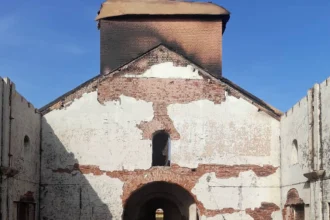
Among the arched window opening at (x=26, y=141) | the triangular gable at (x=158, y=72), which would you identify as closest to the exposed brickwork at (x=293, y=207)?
the triangular gable at (x=158, y=72)

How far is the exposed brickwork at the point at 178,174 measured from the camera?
52.0 feet

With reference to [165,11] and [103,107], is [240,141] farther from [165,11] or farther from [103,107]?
[165,11]

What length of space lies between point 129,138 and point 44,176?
282 cm

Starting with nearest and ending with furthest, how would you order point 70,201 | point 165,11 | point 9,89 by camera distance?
point 9,89, point 70,201, point 165,11

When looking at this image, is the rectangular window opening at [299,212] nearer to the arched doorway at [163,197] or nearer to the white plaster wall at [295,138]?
the white plaster wall at [295,138]

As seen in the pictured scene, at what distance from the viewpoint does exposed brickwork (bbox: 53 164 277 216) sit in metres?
15.9

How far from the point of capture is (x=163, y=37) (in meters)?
19.9

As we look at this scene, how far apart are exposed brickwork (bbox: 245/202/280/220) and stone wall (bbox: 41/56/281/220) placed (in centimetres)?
3

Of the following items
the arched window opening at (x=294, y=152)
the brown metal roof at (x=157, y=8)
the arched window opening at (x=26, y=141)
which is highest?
the brown metal roof at (x=157, y=8)

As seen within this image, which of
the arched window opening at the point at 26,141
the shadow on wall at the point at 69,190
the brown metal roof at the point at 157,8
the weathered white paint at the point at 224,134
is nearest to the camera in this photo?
the arched window opening at the point at 26,141

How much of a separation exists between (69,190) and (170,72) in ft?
15.9

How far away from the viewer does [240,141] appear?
16266 millimetres

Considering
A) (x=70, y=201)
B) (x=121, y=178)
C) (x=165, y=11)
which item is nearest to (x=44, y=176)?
(x=70, y=201)

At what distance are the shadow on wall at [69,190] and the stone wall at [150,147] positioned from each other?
0.03 meters
